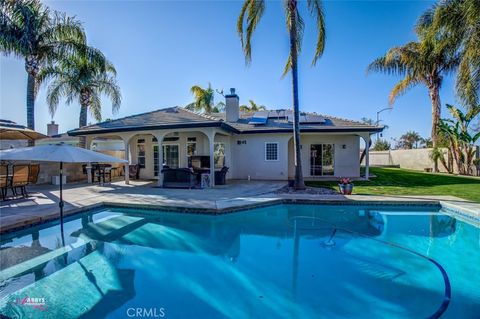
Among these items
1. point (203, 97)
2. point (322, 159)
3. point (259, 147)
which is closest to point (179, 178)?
point (259, 147)

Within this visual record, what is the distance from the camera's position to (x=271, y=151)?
16.3 meters

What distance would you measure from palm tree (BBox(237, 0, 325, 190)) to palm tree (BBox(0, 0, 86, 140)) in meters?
10.9

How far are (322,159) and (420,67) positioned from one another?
37.8ft

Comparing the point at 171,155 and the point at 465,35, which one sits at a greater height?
the point at 465,35

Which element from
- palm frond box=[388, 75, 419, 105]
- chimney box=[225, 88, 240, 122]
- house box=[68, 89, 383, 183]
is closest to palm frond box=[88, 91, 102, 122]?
house box=[68, 89, 383, 183]

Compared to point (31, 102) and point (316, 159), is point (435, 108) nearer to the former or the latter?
point (316, 159)

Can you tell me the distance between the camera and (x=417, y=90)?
2145 cm

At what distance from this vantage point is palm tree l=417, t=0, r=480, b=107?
10.3 meters

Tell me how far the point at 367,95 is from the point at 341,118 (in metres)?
7.30

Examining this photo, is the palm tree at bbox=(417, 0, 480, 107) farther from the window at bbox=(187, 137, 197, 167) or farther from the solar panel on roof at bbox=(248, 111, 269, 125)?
the window at bbox=(187, 137, 197, 167)

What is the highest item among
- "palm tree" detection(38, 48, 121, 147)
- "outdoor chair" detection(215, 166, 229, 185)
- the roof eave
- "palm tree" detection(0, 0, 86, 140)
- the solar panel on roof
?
"palm tree" detection(0, 0, 86, 140)

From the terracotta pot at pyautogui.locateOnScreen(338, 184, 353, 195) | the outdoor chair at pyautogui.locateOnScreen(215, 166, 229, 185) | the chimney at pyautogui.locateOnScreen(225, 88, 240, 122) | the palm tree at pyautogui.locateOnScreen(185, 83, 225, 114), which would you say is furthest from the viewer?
the palm tree at pyautogui.locateOnScreen(185, 83, 225, 114)

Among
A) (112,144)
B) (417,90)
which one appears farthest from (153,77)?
(417,90)

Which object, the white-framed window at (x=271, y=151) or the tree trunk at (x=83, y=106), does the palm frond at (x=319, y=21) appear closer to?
the white-framed window at (x=271, y=151)
